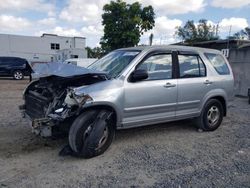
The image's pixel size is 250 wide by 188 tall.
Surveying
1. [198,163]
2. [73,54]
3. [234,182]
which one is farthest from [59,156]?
[73,54]

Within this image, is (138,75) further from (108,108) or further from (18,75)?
(18,75)

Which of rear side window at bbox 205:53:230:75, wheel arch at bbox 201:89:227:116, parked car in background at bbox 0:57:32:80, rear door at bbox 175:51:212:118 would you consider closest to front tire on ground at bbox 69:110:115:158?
rear door at bbox 175:51:212:118

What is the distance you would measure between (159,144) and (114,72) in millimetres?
1644

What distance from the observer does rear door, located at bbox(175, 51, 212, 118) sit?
552 cm

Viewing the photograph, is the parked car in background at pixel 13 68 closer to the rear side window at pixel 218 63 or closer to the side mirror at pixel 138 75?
the rear side window at pixel 218 63

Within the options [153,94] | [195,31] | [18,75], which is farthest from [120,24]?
[153,94]

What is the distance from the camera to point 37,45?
42438mm

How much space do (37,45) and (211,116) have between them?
132ft

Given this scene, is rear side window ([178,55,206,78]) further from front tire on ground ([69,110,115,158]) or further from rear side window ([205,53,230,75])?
front tire on ground ([69,110,115,158])

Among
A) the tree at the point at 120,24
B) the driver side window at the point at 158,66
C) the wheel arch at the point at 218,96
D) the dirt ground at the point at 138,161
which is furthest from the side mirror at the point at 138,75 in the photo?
the tree at the point at 120,24

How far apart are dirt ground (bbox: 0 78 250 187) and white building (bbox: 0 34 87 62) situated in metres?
34.1

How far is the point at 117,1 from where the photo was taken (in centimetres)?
2659

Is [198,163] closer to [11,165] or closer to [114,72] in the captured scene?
[114,72]

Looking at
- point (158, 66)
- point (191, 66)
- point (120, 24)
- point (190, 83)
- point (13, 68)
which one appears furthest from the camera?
point (120, 24)
